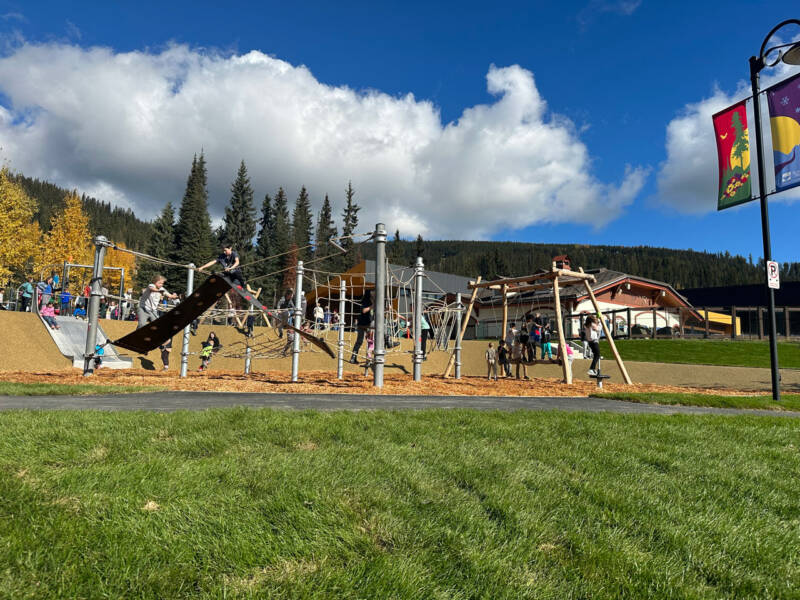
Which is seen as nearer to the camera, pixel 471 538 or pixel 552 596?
pixel 552 596

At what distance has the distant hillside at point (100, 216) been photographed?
384ft

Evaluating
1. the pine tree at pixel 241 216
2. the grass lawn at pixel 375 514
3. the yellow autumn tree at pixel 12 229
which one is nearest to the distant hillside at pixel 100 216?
the pine tree at pixel 241 216

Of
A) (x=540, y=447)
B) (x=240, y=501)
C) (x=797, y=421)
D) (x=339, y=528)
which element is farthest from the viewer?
(x=797, y=421)

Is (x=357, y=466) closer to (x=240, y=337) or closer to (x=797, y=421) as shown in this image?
(x=797, y=421)

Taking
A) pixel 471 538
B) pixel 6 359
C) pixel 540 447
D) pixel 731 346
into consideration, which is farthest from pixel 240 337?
pixel 731 346

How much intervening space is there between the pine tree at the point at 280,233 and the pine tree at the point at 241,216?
4.97m

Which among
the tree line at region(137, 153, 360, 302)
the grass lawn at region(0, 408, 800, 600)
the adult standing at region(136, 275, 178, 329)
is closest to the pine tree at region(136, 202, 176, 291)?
the tree line at region(137, 153, 360, 302)

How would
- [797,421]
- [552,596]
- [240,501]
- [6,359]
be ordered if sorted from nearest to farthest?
1. [552,596]
2. [240,501]
3. [797,421]
4. [6,359]

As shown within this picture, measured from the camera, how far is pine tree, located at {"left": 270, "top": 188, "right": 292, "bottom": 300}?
7550cm

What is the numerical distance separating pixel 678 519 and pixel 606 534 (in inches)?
24.0

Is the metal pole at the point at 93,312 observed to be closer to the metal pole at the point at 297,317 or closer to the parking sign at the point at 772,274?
the metal pole at the point at 297,317

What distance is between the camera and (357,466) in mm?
3455

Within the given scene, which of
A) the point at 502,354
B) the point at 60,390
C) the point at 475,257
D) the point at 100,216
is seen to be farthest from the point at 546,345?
the point at 100,216

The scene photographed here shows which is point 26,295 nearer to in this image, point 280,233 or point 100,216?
point 280,233
